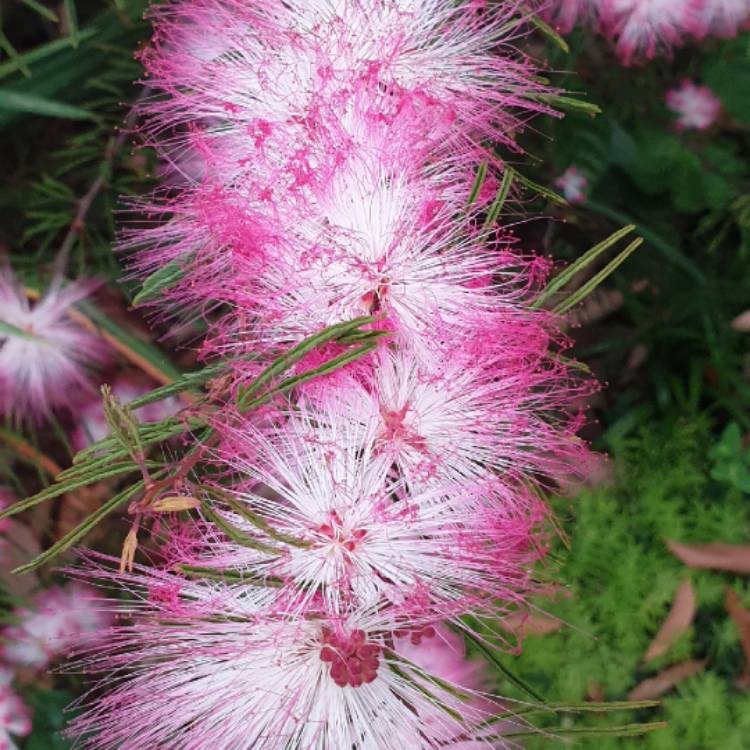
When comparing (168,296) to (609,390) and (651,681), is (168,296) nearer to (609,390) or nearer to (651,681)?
(609,390)

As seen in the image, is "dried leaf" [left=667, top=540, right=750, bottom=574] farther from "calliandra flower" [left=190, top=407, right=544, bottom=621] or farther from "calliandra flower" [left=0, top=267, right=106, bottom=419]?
"calliandra flower" [left=0, top=267, right=106, bottom=419]

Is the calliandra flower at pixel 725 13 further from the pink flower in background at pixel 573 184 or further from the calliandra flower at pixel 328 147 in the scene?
the calliandra flower at pixel 328 147

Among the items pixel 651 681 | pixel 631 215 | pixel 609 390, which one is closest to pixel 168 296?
pixel 631 215

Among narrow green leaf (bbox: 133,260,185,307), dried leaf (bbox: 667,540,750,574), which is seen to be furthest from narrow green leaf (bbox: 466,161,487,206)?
dried leaf (bbox: 667,540,750,574)

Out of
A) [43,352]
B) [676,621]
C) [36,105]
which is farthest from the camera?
[676,621]

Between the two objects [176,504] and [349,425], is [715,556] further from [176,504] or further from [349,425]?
[176,504]

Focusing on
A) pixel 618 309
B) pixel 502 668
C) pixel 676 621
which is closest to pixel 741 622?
pixel 676 621

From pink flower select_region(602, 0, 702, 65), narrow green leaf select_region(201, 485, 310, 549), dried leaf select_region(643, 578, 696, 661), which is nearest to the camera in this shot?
narrow green leaf select_region(201, 485, 310, 549)
